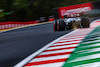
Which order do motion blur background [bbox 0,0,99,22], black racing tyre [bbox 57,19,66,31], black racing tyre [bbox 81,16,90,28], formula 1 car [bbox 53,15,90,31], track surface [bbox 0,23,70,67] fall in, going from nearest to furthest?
1. track surface [bbox 0,23,70,67]
2. black racing tyre [bbox 57,19,66,31]
3. formula 1 car [bbox 53,15,90,31]
4. black racing tyre [bbox 81,16,90,28]
5. motion blur background [bbox 0,0,99,22]

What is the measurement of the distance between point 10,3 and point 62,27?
42.0 m

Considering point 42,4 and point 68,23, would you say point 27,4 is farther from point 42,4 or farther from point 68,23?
point 68,23

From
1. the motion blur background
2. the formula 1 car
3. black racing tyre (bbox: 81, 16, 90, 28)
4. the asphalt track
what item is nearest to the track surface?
the asphalt track

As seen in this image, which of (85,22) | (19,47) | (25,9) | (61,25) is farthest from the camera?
(25,9)

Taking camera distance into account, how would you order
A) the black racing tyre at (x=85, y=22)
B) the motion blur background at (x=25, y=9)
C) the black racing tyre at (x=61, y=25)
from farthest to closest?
1. the motion blur background at (x=25, y=9)
2. the black racing tyre at (x=85, y=22)
3. the black racing tyre at (x=61, y=25)

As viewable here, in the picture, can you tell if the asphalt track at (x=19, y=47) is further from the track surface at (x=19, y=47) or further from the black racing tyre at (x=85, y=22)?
the black racing tyre at (x=85, y=22)

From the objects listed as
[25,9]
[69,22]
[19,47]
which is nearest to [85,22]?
[69,22]

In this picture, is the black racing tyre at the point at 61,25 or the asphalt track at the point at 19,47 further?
the black racing tyre at the point at 61,25

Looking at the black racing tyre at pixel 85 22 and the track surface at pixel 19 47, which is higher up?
the black racing tyre at pixel 85 22

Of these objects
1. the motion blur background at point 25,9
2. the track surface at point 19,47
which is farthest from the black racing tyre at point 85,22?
the motion blur background at point 25,9

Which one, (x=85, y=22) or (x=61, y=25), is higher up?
(x=85, y=22)

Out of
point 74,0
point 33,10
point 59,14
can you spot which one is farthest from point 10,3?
point 59,14

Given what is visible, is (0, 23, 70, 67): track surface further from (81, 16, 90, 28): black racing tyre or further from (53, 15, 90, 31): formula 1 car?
(81, 16, 90, 28): black racing tyre

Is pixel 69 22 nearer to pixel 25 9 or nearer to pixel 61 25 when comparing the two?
pixel 61 25
